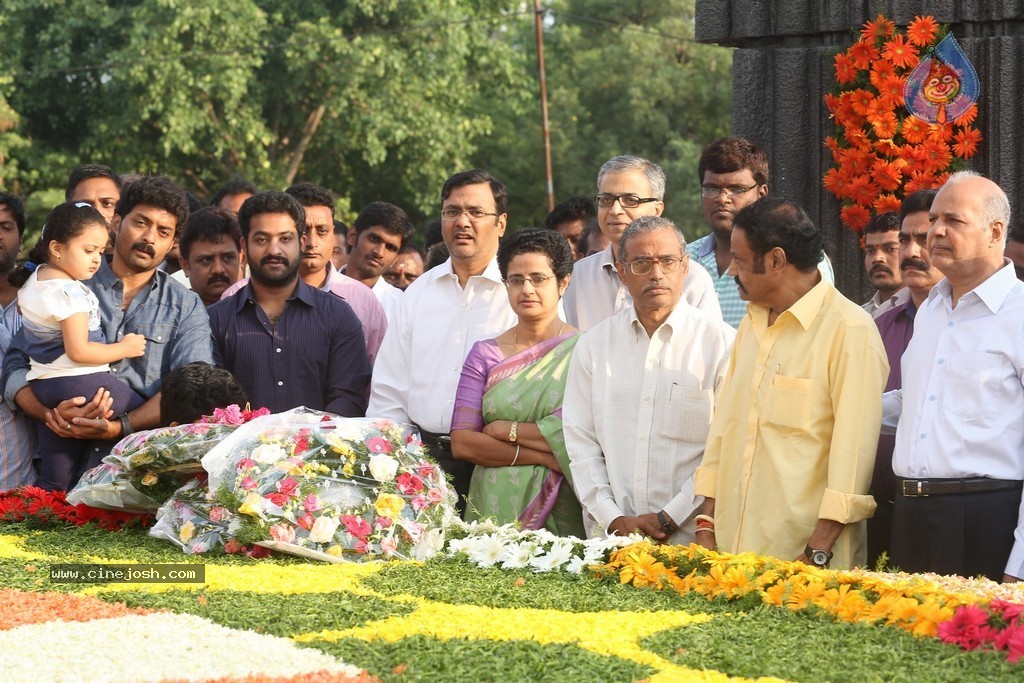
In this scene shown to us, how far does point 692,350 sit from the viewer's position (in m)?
5.21

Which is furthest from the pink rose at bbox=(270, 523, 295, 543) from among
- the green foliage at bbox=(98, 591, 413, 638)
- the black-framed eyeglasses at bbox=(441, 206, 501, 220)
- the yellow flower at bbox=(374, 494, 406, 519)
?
A: the black-framed eyeglasses at bbox=(441, 206, 501, 220)

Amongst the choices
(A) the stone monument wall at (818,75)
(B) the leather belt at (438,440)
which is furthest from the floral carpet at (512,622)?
(A) the stone monument wall at (818,75)

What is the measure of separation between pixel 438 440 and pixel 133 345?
1376 mm

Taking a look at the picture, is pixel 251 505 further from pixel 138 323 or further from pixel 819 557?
pixel 819 557

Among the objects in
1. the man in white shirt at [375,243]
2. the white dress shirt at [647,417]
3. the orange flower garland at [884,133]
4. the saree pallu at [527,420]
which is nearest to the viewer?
the white dress shirt at [647,417]

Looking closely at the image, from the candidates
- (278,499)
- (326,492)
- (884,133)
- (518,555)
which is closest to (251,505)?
(278,499)

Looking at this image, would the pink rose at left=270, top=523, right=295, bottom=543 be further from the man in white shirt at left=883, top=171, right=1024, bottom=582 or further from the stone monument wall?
the stone monument wall

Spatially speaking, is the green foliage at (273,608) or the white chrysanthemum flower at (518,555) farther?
the white chrysanthemum flower at (518,555)

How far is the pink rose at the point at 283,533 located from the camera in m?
4.82

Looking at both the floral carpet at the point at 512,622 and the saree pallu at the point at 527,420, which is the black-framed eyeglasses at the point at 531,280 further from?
the floral carpet at the point at 512,622

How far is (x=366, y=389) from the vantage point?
6238 millimetres

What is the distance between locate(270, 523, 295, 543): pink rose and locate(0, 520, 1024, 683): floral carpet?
0.08 metres

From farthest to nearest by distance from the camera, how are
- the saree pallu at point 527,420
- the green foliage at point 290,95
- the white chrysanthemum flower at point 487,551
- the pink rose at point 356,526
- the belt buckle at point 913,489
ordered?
the green foliage at point 290,95 → the saree pallu at point 527,420 → the pink rose at point 356,526 → the white chrysanthemum flower at point 487,551 → the belt buckle at point 913,489

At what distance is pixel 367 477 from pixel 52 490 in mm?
1794
